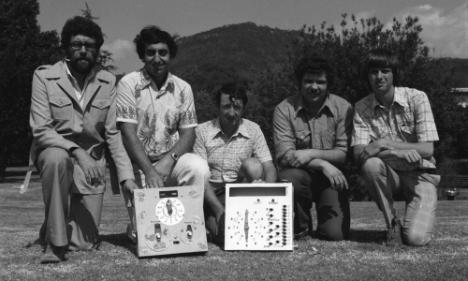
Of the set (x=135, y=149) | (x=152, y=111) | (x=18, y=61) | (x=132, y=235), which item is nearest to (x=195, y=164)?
(x=135, y=149)

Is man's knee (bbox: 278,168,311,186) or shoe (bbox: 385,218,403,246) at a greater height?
man's knee (bbox: 278,168,311,186)

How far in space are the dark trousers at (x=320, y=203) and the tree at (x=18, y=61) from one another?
2929 centimetres

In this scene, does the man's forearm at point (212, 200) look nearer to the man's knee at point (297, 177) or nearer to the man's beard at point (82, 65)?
the man's knee at point (297, 177)

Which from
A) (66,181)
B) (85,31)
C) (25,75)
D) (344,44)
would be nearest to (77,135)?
(66,181)

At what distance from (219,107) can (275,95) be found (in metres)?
19.1

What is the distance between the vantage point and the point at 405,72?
22328 millimetres

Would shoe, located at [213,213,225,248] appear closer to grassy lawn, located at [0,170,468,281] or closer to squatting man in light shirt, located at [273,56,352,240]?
grassy lawn, located at [0,170,468,281]

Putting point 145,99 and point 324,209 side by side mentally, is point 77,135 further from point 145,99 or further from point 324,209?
point 324,209

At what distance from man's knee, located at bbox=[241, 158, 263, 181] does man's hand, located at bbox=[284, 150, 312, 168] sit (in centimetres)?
33

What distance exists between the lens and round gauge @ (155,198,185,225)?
474 cm

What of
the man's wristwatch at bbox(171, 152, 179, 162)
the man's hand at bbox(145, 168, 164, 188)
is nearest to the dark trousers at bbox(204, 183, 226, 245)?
the man's wristwatch at bbox(171, 152, 179, 162)

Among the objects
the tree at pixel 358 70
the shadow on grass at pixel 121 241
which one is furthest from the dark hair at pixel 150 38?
the tree at pixel 358 70

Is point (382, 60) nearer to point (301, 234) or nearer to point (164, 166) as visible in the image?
point (301, 234)

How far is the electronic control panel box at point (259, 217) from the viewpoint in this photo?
16.3ft
